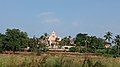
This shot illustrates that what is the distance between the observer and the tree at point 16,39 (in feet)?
238

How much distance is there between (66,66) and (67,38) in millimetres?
87372

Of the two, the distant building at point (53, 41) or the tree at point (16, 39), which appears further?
the distant building at point (53, 41)

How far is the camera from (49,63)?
9516 millimetres

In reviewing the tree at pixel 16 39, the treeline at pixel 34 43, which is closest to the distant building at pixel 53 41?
the treeline at pixel 34 43

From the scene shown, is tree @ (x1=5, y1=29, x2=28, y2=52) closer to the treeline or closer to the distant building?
the treeline

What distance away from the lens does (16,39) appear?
7600 cm

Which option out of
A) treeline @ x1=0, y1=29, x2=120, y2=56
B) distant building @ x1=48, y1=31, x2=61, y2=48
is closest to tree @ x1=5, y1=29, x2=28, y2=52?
treeline @ x1=0, y1=29, x2=120, y2=56

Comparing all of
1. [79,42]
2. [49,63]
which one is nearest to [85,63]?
[49,63]

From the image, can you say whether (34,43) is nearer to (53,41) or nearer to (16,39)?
(16,39)

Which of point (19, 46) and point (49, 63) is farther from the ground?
point (19, 46)

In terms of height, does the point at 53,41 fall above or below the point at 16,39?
above

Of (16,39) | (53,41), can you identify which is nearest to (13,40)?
(16,39)

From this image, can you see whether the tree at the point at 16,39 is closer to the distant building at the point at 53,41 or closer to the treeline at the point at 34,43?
the treeline at the point at 34,43

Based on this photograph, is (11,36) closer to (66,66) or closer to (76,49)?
(76,49)
